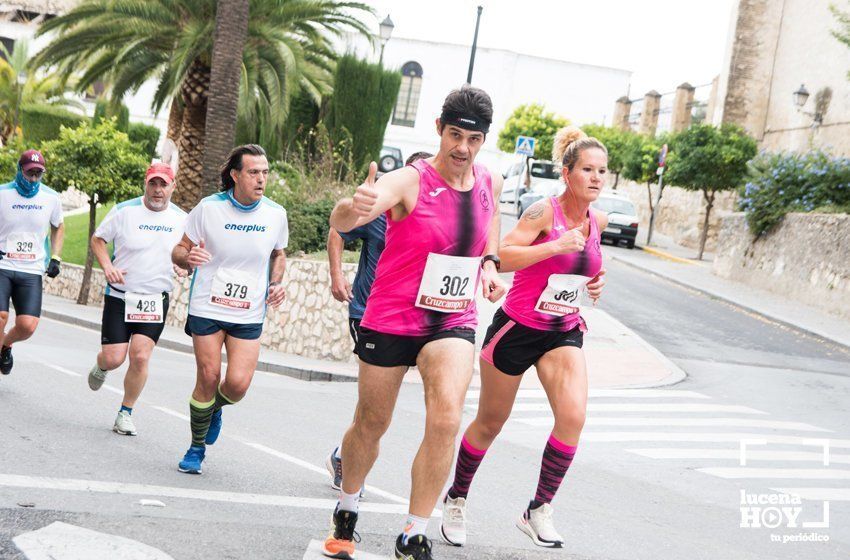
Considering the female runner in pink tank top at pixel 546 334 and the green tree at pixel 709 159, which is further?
the green tree at pixel 709 159

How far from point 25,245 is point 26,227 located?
163 mm

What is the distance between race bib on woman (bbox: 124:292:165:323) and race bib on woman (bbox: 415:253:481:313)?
12.0 feet

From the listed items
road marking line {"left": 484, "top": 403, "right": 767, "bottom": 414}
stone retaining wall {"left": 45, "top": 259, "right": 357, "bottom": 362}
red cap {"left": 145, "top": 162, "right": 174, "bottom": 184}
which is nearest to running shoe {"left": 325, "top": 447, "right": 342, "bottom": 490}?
red cap {"left": 145, "top": 162, "right": 174, "bottom": 184}

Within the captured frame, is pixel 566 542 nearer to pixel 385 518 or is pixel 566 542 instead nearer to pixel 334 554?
pixel 385 518

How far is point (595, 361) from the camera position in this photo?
15805 mm

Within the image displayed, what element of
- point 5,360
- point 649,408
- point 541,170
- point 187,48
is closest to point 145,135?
point 541,170

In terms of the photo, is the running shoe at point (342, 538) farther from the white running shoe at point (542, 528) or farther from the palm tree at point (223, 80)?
the palm tree at point (223, 80)

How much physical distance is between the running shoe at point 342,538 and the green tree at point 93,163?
16828 mm

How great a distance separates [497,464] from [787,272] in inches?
751

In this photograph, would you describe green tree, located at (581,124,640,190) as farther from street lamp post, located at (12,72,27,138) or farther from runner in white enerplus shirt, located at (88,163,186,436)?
runner in white enerplus shirt, located at (88,163,186,436)

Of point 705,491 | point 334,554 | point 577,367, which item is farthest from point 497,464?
point 334,554

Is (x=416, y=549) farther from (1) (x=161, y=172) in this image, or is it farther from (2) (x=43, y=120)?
(2) (x=43, y=120)

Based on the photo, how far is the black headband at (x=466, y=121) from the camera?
4.99 metres

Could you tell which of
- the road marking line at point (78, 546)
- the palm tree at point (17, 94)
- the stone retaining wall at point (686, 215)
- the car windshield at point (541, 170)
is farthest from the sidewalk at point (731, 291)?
the palm tree at point (17, 94)
